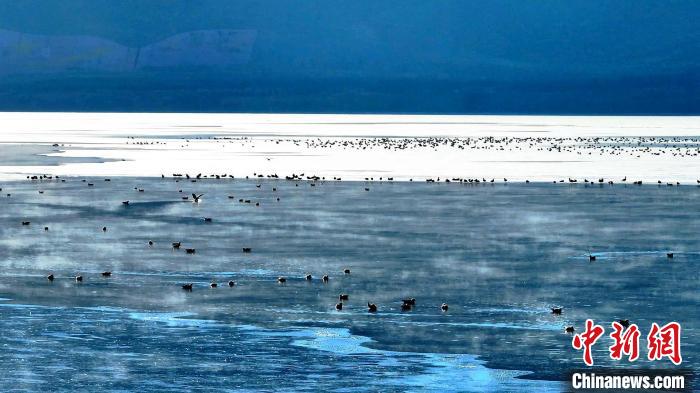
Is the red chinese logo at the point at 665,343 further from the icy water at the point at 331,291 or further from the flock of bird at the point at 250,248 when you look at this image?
the flock of bird at the point at 250,248

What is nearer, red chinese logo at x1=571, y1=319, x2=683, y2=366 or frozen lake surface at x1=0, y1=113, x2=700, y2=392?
frozen lake surface at x1=0, y1=113, x2=700, y2=392

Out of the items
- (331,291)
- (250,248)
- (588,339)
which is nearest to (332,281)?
(331,291)

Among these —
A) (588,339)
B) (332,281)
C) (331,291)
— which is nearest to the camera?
(588,339)

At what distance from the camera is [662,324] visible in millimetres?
17031

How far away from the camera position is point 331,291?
20.2 m

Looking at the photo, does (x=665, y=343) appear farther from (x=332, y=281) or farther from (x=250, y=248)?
(x=250, y=248)

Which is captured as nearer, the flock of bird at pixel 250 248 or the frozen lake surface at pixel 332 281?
the frozen lake surface at pixel 332 281

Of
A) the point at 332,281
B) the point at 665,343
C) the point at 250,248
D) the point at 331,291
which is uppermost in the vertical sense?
the point at 250,248

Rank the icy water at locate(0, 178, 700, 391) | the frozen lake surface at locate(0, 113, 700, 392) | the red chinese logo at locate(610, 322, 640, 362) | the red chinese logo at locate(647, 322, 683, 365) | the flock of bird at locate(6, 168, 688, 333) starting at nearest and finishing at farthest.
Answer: the icy water at locate(0, 178, 700, 391) < the frozen lake surface at locate(0, 113, 700, 392) < the red chinese logo at locate(647, 322, 683, 365) < the red chinese logo at locate(610, 322, 640, 362) < the flock of bird at locate(6, 168, 688, 333)

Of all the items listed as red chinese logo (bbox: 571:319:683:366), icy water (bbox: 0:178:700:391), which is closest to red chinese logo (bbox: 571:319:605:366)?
red chinese logo (bbox: 571:319:683:366)

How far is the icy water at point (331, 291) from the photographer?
14797 millimetres

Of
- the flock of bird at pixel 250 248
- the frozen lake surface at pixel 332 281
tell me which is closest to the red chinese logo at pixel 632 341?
the frozen lake surface at pixel 332 281

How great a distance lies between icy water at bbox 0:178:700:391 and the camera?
1480 cm

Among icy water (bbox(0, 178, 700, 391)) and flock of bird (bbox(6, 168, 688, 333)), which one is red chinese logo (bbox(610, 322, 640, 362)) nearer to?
icy water (bbox(0, 178, 700, 391))
